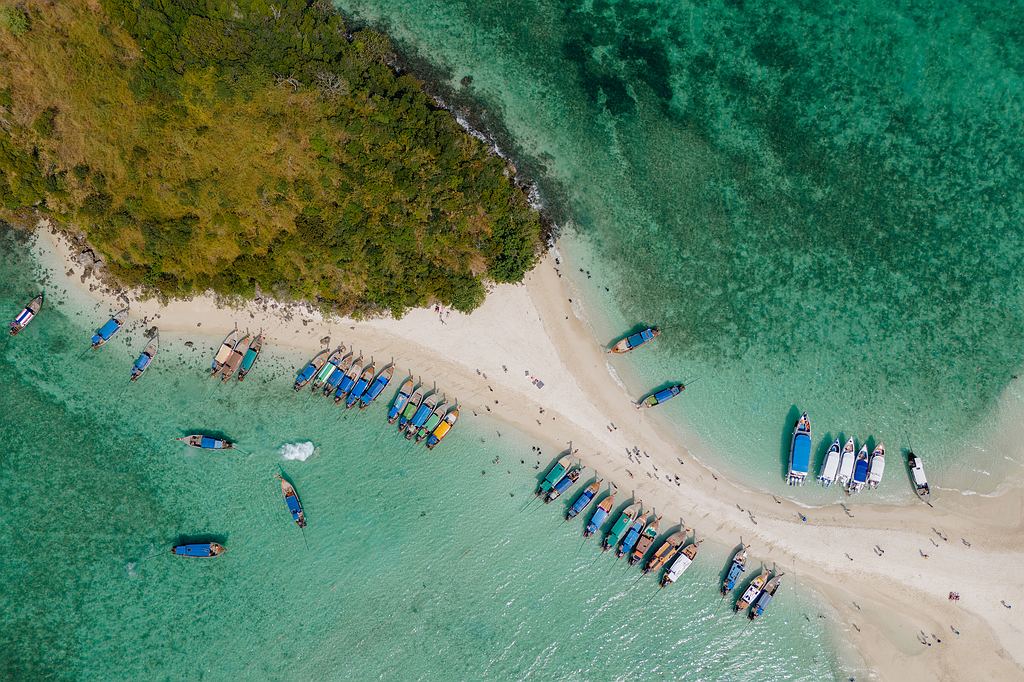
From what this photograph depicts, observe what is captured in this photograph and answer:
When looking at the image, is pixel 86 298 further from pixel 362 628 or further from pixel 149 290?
pixel 362 628

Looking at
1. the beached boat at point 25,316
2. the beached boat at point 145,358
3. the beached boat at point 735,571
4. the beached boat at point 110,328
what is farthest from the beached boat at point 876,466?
the beached boat at point 25,316

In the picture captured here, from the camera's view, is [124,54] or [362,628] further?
[362,628]

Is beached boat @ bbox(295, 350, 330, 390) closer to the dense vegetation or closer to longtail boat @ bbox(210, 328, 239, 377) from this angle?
the dense vegetation

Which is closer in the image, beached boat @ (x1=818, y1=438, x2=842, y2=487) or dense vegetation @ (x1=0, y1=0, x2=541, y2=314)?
dense vegetation @ (x1=0, y1=0, x2=541, y2=314)

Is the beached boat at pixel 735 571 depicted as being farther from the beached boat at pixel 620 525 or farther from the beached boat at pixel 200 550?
the beached boat at pixel 200 550

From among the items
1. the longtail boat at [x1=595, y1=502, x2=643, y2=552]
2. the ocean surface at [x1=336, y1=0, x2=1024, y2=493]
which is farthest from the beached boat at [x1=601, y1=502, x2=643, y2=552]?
the ocean surface at [x1=336, y1=0, x2=1024, y2=493]

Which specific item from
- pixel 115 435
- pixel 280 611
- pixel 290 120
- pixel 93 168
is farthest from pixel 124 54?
pixel 280 611
